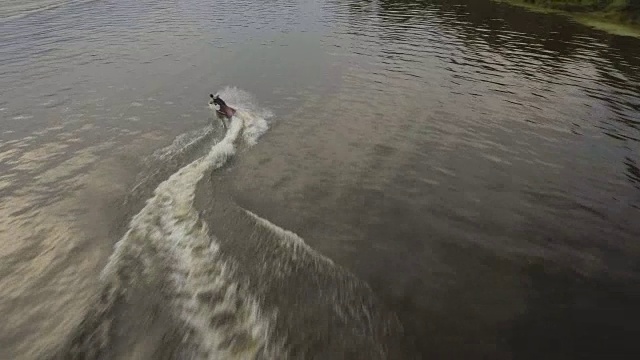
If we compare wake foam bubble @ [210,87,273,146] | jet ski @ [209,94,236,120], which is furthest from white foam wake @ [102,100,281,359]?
jet ski @ [209,94,236,120]

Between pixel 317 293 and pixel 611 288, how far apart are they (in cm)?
797

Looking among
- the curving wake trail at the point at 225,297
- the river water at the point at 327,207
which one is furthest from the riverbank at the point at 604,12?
the curving wake trail at the point at 225,297

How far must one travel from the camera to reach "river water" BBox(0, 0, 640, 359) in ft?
36.0

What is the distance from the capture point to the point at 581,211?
15203 millimetres

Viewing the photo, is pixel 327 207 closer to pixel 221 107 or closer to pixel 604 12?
pixel 221 107

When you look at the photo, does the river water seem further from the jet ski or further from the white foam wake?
the jet ski

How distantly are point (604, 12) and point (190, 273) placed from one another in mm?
43230

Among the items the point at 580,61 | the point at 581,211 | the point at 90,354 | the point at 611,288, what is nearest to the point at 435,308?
the point at 611,288

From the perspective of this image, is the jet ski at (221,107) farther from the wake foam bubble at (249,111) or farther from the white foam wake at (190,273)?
the white foam wake at (190,273)

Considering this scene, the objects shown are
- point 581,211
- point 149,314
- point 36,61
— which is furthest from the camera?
point 36,61

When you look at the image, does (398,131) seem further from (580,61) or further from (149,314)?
(580,61)

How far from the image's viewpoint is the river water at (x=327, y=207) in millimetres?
10984

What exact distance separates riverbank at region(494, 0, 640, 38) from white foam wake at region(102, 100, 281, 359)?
37319 mm

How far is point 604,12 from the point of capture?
3959cm
